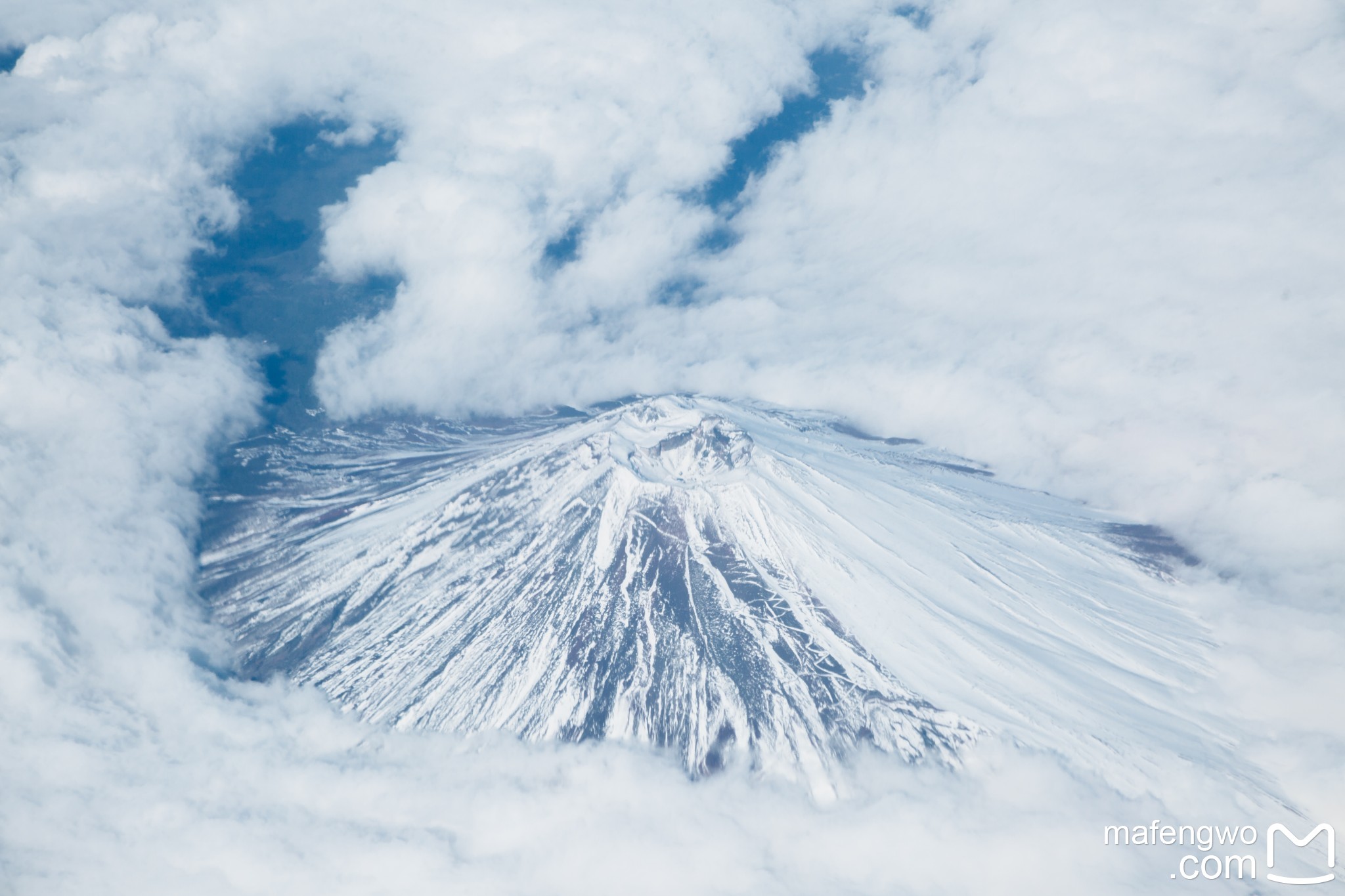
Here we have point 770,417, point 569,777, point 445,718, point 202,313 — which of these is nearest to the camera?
point 569,777

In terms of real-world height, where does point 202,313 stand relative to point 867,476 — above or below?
below

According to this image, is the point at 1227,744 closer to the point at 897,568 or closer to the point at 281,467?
the point at 897,568

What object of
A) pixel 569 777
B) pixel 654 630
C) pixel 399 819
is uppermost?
pixel 654 630

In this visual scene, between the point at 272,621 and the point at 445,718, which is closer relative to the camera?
the point at 445,718

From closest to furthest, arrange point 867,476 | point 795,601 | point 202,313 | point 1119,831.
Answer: point 1119,831, point 795,601, point 867,476, point 202,313

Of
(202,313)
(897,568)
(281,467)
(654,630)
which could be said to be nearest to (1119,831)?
(897,568)

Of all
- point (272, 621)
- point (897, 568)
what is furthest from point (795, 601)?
point (272, 621)

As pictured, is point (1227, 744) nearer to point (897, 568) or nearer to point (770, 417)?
point (897, 568)
